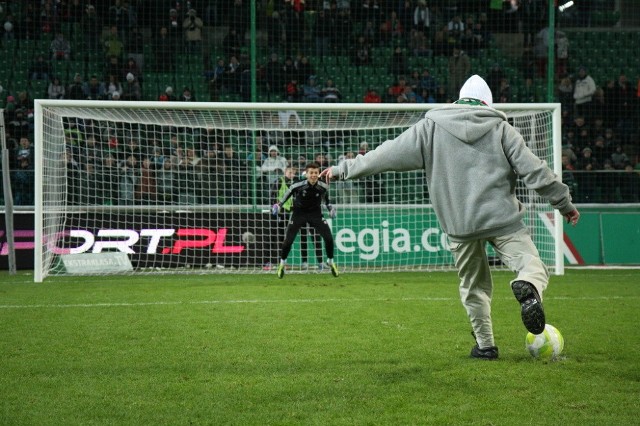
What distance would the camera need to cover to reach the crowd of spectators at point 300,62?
16688 mm

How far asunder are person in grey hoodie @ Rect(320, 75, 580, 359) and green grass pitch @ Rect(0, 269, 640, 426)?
0.93 meters

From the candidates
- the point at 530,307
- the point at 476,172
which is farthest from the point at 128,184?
the point at 530,307

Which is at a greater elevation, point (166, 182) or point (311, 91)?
point (311, 91)

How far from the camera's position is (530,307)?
5.64 meters

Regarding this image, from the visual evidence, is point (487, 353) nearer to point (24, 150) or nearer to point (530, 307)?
point (530, 307)

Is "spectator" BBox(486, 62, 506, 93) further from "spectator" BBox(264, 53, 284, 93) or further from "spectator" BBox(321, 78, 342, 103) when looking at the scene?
"spectator" BBox(264, 53, 284, 93)

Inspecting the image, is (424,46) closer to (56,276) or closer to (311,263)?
(311,263)

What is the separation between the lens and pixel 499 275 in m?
14.2

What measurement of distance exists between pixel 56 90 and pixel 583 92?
11.1 m

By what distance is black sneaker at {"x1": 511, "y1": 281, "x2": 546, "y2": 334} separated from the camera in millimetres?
5617

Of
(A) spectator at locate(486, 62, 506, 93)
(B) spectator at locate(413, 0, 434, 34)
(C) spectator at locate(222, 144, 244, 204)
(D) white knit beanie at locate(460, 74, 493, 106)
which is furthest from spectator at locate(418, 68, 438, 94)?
(D) white knit beanie at locate(460, 74, 493, 106)

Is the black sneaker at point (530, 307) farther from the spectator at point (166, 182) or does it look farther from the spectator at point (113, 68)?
the spectator at point (113, 68)

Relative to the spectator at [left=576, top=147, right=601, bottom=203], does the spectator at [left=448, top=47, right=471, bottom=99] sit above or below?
above

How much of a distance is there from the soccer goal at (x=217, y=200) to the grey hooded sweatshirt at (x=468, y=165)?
8076 mm
